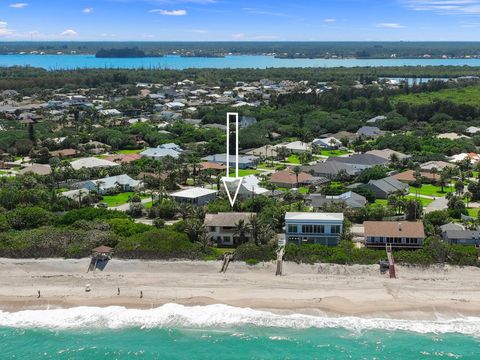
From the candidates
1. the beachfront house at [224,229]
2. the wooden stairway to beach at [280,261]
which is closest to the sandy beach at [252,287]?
the wooden stairway to beach at [280,261]

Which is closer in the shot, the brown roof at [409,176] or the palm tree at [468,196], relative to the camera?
the palm tree at [468,196]

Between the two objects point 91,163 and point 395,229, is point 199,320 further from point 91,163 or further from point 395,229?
point 91,163

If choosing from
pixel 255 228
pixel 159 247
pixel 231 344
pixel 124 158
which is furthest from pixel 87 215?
pixel 124 158

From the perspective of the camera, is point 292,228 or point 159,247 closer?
point 159,247

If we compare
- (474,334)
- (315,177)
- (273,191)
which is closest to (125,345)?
(474,334)

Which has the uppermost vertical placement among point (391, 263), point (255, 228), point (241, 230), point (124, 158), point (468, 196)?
point (255, 228)

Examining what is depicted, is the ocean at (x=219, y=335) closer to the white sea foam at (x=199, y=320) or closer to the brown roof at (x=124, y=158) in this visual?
the white sea foam at (x=199, y=320)

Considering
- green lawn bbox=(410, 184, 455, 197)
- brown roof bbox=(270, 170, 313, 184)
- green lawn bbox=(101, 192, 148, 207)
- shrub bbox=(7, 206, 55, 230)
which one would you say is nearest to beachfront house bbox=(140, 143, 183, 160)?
green lawn bbox=(101, 192, 148, 207)
